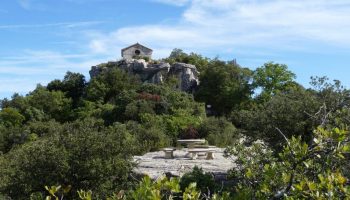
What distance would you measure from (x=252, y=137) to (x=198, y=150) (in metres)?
4.64

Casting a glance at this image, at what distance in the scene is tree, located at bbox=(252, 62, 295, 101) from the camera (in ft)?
124

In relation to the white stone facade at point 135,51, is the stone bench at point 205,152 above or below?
below

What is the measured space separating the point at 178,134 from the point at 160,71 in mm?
16117

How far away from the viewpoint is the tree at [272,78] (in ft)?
124

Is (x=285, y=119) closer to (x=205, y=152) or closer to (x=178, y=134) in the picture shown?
(x=205, y=152)

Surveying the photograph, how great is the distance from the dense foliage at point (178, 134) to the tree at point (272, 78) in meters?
0.08

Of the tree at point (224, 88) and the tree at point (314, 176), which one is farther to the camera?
the tree at point (224, 88)

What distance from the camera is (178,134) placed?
28.0m

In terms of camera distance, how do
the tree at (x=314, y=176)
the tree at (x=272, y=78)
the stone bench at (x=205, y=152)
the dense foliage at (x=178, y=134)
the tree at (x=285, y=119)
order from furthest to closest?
the tree at (x=272, y=78)
the stone bench at (x=205, y=152)
the tree at (x=285, y=119)
the dense foliage at (x=178, y=134)
the tree at (x=314, y=176)

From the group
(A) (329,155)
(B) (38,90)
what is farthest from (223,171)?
(B) (38,90)

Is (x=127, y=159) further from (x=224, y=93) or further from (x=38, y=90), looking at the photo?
(x=38, y=90)

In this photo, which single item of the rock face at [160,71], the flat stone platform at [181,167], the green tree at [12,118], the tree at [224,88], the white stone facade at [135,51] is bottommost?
the flat stone platform at [181,167]

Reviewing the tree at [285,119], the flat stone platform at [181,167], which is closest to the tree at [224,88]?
the flat stone platform at [181,167]

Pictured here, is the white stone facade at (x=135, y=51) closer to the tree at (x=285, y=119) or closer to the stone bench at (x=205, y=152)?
the stone bench at (x=205, y=152)
